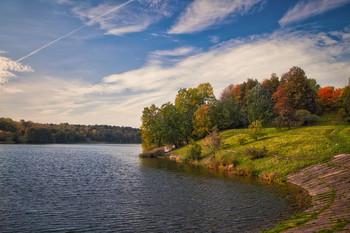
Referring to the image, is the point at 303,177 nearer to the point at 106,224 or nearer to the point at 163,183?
the point at 163,183

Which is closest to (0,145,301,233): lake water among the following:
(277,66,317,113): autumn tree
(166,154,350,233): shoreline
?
(166,154,350,233): shoreline

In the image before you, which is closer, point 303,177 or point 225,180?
point 303,177

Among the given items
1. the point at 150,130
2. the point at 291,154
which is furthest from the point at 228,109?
the point at 291,154

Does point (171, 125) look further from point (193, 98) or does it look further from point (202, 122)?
point (193, 98)

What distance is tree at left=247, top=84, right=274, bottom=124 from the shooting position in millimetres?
76812

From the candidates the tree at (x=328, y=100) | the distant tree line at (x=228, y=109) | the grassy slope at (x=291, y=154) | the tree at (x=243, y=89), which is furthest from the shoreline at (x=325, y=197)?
the tree at (x=243, y=89)

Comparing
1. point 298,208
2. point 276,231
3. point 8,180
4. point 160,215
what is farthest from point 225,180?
point 8,180

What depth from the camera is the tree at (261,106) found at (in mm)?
76812

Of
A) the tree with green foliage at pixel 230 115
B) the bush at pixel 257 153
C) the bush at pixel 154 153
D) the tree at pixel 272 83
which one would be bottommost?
the bush at pixel 154 153

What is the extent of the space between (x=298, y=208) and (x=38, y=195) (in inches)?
1074

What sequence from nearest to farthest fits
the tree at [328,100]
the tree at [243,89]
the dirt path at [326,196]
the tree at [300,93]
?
1. the dirt path at [326,196]
2. the tree at [300,93]
3. the tree at [328,100]
4. the tree at [243,89]

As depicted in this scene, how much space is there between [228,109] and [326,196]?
68489mm

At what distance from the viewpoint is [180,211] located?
19891 millimetres

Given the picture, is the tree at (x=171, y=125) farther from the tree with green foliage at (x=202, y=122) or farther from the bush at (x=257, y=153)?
the bush at (x=257, y=153)
